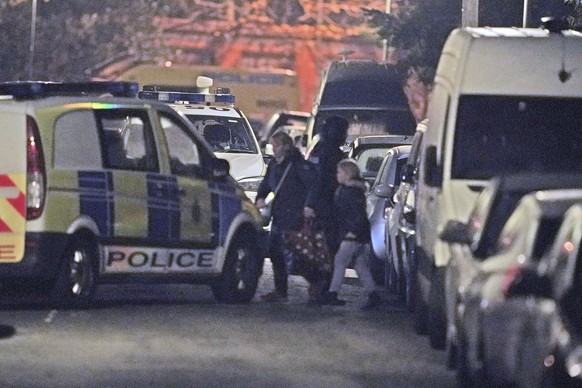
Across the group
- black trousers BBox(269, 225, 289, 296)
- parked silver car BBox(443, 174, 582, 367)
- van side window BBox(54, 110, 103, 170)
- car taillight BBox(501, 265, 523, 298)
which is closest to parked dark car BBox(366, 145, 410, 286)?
black trousers BBox(269, 225, 289, 296)

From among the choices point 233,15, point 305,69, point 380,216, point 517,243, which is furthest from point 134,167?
point 233,15

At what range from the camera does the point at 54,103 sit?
616 inches

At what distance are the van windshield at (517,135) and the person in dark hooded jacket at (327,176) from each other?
11.8ft

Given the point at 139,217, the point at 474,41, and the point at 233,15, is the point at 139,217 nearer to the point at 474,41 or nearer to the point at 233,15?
the point at 474,41

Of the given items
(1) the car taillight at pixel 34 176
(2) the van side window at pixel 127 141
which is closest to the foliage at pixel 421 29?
(2) the van side window at pixel 127 141

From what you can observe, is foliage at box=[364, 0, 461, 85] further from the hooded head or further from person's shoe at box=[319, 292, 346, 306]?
person's shoe at box=[319, 292, 346, 306]

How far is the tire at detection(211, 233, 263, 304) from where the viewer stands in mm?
17219

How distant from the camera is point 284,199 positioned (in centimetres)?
1788

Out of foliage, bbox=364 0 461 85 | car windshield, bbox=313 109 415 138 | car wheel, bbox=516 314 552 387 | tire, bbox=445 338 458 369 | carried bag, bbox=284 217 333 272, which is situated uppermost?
car wheel, bbox=516 314 552 387

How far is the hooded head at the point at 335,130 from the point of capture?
1808 cm

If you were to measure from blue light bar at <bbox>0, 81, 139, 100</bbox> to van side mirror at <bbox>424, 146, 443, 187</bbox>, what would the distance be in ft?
10.5

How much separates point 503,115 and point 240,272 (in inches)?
146

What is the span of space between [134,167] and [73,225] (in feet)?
3.12

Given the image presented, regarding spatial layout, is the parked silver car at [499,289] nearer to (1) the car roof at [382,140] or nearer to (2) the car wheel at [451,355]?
(2) the car wheel at [451,355]
